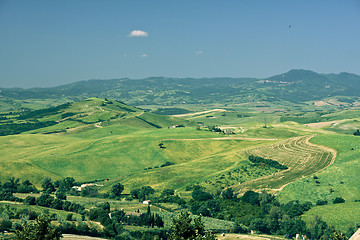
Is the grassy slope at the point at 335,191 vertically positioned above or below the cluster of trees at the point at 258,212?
above

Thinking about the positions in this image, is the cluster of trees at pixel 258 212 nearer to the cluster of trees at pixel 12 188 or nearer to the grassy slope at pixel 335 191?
the grassy slope at pixel 335 191

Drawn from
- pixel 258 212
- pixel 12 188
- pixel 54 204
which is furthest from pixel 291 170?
pixel 12 188

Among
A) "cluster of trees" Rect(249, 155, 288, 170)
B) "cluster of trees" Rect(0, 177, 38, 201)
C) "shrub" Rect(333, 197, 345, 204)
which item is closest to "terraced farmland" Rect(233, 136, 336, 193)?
"cluster of trees" Rect(249, 155, 288, 170)

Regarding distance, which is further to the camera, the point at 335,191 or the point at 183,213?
the point at 335,191

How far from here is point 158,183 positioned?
17350cm

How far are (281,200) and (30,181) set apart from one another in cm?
11476

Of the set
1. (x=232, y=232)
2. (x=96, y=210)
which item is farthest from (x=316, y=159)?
(x=96, y=210)

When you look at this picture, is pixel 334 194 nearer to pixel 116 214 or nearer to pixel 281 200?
pixel 281 200

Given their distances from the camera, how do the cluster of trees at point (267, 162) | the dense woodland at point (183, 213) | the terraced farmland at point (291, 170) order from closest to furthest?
1. the dense woodland at point (183, 213)
2. the terraced farmland at point (291, 170)
3. the cluster of trees at point (267, 162)

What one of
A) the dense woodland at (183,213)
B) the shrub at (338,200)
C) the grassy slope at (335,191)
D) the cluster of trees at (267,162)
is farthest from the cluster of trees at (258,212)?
the cluster of trees at (267,162)

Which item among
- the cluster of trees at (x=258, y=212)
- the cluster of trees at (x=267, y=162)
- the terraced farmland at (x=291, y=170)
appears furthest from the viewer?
the cluster of trees at (x=267, y=162)

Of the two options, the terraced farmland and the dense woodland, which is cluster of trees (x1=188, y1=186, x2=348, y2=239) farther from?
the terraced farmland

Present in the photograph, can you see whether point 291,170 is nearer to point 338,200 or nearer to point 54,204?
point 338,200

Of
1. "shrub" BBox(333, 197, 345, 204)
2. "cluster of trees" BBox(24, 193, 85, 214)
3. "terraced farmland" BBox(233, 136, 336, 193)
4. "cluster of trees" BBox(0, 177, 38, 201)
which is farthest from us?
"terraced farmland" BBox(233, 136, 336, 193)
